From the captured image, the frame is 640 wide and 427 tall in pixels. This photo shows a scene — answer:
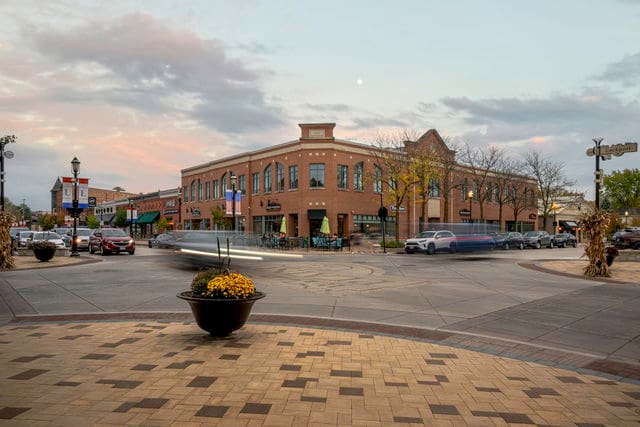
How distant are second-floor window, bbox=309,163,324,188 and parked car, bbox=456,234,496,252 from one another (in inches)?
598

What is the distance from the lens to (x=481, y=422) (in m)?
4.18

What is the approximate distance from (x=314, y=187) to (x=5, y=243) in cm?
2727

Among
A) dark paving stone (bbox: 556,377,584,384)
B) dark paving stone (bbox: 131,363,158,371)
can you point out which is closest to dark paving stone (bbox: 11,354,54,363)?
dark paving stone (bbox: 131,363,158,371)

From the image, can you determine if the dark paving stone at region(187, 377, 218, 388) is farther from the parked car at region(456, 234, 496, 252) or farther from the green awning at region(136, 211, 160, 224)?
the green awning at region(136, 211, 160, 224)

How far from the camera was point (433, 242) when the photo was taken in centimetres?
3106

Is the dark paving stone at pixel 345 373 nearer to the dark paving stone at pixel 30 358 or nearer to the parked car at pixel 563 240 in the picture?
the dark paving stone at pixel 30 358

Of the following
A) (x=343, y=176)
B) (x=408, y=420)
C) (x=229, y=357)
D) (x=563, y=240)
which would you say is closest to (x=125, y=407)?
(x=229, y=357)

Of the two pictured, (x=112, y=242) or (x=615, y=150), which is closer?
(x=615, y=150)

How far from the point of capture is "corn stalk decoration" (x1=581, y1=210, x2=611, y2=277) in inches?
680

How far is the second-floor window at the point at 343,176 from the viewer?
4319 centimetres

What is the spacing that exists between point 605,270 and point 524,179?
45261 mm

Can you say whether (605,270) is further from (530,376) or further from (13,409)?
(13,409)

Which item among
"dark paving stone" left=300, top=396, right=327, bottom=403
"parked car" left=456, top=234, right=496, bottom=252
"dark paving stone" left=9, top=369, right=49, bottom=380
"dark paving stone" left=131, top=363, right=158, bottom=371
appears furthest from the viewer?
"parked car" left=456, top=234, right=496, bottom=252

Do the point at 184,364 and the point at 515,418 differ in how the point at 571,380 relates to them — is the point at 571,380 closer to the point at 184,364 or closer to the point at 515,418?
the point at 515,418
